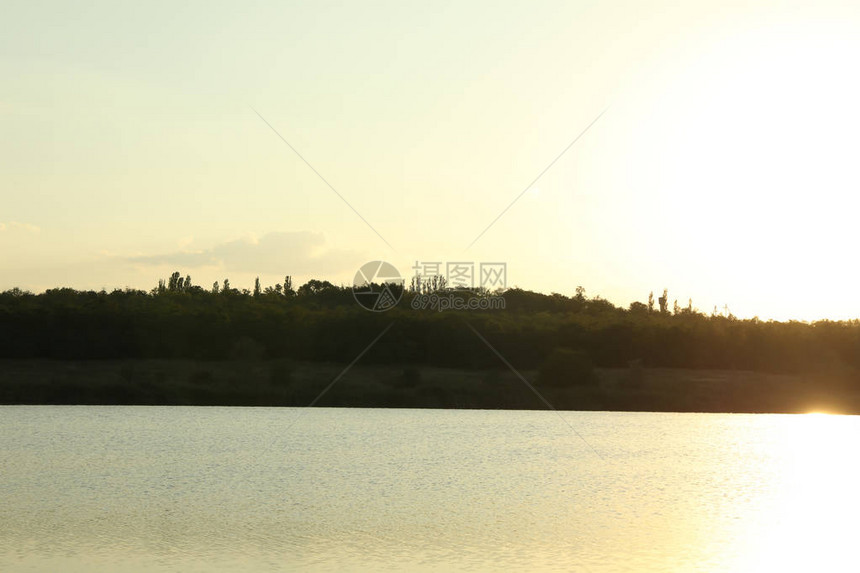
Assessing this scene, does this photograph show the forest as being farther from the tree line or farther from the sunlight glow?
the sunlight glow

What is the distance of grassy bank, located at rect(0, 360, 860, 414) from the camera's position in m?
118

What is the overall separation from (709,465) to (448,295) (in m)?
94.5

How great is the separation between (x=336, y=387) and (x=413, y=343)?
1232cm

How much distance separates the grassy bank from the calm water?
1983 inches

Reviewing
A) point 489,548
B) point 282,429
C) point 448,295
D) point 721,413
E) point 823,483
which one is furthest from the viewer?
point 448,295

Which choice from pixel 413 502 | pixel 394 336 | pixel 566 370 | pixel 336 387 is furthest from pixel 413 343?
pixel 413 502

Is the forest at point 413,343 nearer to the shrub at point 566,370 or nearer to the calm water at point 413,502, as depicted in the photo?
the shrub at point 566,370

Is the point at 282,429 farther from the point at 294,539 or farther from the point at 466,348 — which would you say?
the point at 466,348

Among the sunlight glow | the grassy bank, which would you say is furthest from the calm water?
the grassy bank

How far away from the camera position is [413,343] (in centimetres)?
12756

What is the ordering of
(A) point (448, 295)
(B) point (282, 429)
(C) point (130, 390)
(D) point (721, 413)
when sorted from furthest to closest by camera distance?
1. (A) point (448, 295)
2. (D) point (721, 413)
3. (C) point (130, 390)
4. (B) point (282, 429)

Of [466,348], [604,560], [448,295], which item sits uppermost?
[448,295]

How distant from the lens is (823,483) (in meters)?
44.6

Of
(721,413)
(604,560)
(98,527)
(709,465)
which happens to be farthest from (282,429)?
(721,413)
